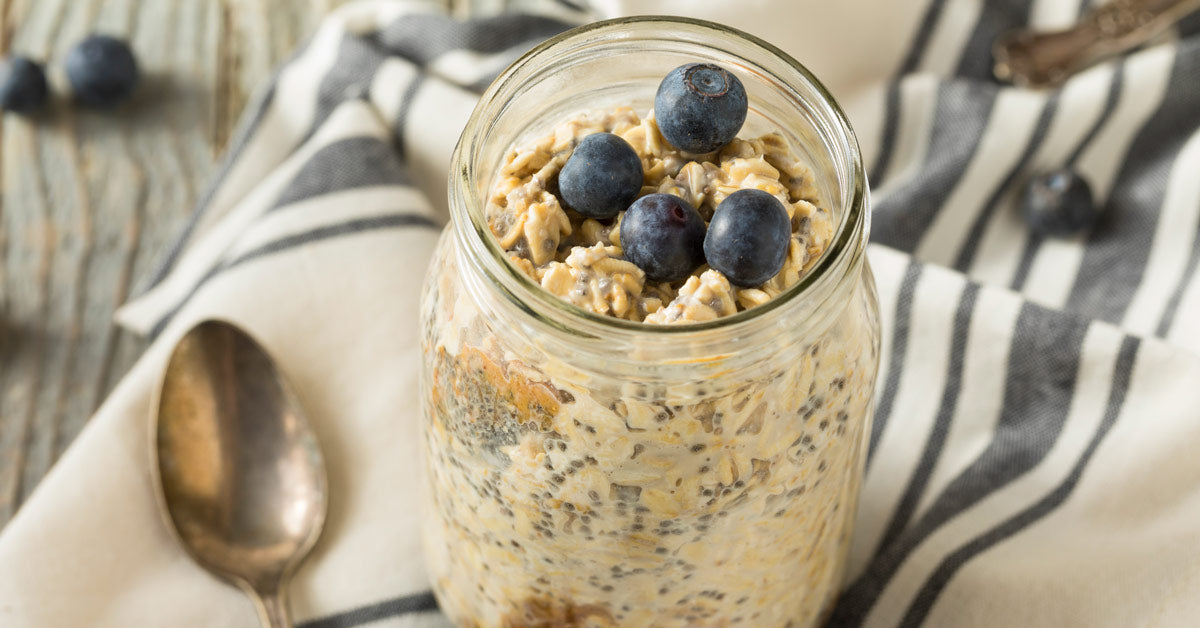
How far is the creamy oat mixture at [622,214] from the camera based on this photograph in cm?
77

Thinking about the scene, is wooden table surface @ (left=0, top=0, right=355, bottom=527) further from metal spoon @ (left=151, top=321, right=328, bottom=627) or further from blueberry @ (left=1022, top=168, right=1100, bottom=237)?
blueberry @ (left=1022, top=168, right=1100, bottom=237)

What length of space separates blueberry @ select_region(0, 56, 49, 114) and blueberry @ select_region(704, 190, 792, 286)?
1.27 m

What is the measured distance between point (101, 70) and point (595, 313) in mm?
1206

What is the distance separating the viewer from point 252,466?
1.23 meters

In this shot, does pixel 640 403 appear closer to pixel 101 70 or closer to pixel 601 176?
pixel 601 176

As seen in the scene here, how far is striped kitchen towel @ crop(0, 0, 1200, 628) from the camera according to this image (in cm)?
118

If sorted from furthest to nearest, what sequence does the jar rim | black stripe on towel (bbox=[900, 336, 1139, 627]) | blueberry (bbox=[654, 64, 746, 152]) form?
black stripe on towel (bbox=[900, 336, 1139, 627]), blueberry (bbox=[654, 64, 746, 152]), the jar rim

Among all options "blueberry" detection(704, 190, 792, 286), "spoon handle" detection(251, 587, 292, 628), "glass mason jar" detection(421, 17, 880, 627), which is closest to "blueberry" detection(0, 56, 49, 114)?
"spoon handle" detection(251, 587, 292, 628)

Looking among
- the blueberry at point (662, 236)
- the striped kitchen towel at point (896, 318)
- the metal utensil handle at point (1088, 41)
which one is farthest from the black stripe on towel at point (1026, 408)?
the blueberry at point (662, 236)

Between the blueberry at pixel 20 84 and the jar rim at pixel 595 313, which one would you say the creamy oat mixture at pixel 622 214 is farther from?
the blueberry at pixel 20 84

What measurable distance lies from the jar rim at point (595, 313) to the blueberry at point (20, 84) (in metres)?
1.09

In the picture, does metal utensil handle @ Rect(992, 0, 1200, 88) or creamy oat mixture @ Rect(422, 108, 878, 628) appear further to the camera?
metal utensil handle @ Rect(992, 0, 1200, 88)

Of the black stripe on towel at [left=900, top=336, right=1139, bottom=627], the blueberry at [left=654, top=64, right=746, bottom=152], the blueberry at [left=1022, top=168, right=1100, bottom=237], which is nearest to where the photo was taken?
the blueberry at [left=654, top=64, right=746, bottom=152]

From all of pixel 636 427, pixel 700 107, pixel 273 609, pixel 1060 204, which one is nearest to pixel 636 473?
pixel 636 427
